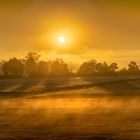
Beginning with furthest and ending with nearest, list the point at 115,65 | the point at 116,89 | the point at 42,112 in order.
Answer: the point at 115,65
the point at 116,89
the point at 42,112

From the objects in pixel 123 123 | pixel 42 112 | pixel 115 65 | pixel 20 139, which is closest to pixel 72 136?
A: pixel 20 139

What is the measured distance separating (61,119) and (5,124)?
399 cm

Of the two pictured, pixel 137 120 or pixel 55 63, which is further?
pixel 55 63

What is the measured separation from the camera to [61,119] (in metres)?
31.1

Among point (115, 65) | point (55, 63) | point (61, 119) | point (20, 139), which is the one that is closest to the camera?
point (20, 139)

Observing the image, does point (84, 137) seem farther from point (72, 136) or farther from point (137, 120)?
point (137, 120)

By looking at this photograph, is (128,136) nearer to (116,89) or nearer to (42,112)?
(42,112)

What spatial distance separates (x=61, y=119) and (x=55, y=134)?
695 centimetres

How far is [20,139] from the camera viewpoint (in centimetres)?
2275

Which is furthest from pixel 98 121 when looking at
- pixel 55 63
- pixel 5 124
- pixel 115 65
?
pixel 115 65

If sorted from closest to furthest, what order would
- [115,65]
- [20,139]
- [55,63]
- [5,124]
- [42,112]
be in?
[20,139]
[5,124]
[42,112]
[55,63]
[115,65]

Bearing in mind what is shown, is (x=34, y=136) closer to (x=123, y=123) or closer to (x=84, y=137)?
(x=84, y=137)

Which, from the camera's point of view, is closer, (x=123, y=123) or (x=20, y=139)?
(x=20, y=139)

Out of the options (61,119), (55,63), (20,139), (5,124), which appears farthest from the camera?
(55,63)
